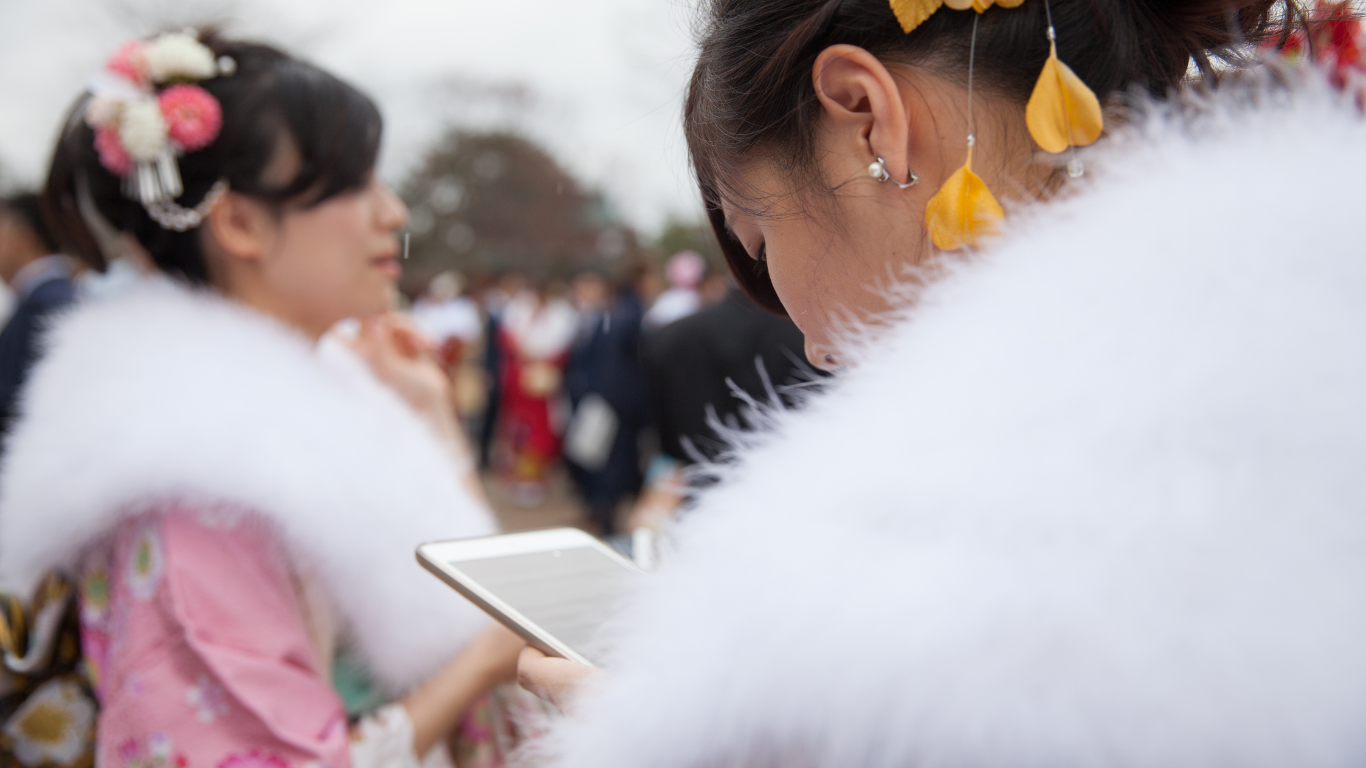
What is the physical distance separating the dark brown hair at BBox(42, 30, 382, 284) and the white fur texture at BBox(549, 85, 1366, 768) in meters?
1.14

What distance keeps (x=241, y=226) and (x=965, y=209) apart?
1242 millimetres

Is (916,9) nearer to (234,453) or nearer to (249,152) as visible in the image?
(234,453)

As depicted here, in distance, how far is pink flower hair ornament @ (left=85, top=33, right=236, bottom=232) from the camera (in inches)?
52.2

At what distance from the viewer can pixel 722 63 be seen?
90 cm

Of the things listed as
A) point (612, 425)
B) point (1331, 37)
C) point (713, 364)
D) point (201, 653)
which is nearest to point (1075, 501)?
point (1331, 37)

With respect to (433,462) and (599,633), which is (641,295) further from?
(599,633)

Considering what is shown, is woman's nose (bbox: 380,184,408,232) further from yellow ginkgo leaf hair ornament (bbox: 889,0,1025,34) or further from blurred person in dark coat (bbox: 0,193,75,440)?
yellow ginkgo leaf hair ornament (bbox: 889,0,1025,34)

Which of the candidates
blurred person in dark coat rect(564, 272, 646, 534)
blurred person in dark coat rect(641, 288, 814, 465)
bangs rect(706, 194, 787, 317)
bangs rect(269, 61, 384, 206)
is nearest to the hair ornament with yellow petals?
bangs rect(706, 194, 787, 317)

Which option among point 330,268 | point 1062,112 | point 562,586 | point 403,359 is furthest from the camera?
point 403,359

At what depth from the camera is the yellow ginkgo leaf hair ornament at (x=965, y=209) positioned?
28.5 inches

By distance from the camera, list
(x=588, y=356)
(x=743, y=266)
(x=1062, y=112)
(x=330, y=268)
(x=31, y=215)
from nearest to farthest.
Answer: (x=1062, y=112)
(x=743, y=266)
(x=330, y=268)
(x=31, y=215)
(x=588, y=356)


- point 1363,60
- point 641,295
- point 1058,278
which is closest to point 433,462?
point 1058,278

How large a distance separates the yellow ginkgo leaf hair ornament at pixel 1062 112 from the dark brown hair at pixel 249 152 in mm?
1168

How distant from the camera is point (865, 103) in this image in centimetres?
79
